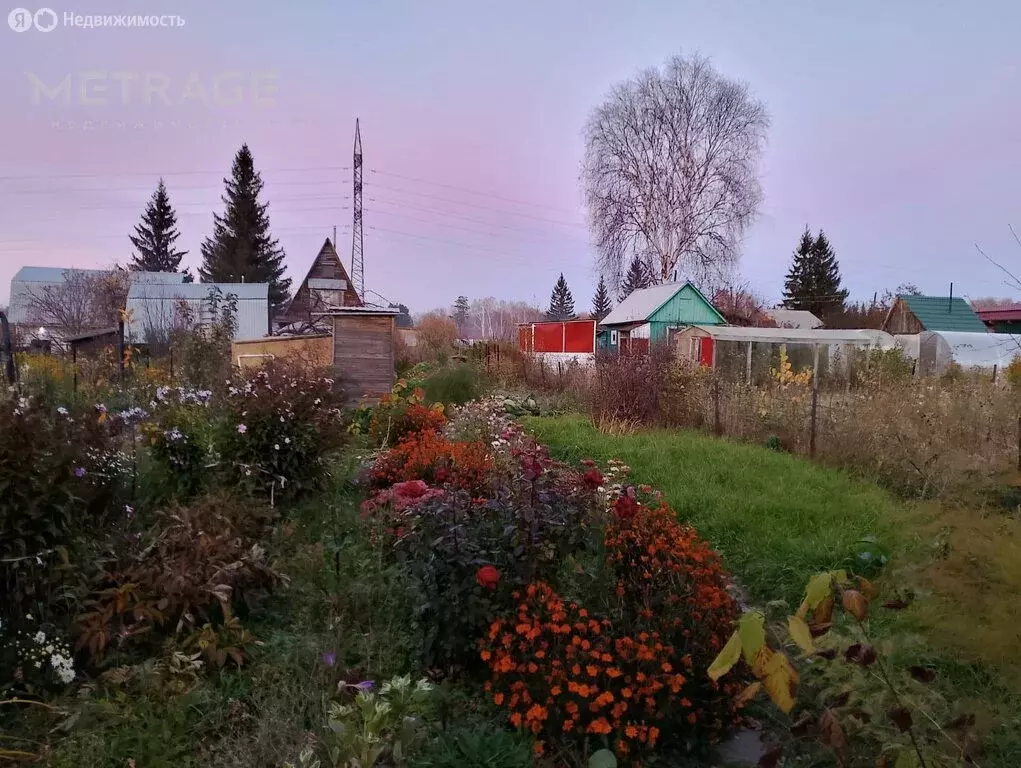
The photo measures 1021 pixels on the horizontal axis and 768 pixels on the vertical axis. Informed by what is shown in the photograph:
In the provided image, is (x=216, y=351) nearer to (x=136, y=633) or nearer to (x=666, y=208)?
(x=136, y=633)

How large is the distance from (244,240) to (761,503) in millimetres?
36713

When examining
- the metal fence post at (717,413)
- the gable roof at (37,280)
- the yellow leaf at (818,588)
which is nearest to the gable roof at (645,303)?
the metal fence post at (717,413)

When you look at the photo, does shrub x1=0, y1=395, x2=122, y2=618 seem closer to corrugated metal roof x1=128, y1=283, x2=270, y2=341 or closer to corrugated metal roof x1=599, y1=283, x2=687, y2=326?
corrugated metal roof x1=599, y1=283, x2=687, y2=326

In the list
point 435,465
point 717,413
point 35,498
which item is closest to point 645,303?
point 717,413

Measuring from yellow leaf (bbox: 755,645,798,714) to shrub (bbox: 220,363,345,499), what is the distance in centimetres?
353

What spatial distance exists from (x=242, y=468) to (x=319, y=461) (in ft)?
2.42

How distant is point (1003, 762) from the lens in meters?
2.12

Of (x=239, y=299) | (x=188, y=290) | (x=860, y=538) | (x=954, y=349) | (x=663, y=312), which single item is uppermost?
(x=188, y=290)

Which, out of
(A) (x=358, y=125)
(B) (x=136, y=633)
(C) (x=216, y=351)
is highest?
(A) (x=358, y=125)

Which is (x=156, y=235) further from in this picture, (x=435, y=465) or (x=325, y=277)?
(x=435, y=465)

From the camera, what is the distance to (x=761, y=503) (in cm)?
479

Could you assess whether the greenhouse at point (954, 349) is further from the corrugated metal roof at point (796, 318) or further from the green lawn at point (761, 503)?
the corrugated metal roof at point (796, 318)

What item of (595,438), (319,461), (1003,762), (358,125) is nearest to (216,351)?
(319,461)

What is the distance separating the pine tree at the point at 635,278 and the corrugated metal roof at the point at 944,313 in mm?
10118
